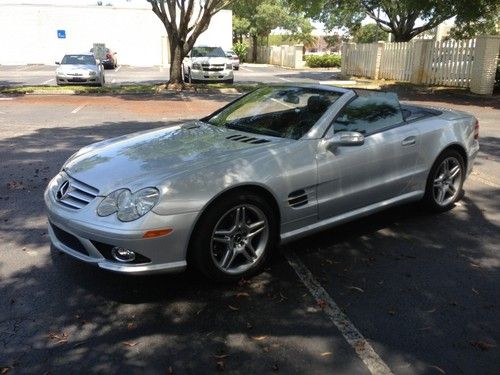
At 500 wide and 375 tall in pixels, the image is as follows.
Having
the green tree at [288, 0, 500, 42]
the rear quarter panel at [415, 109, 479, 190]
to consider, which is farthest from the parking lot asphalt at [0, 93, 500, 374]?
the green tree at [288, 0, 500, 42]

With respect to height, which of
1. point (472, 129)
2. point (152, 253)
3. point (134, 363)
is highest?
point (472, 129)

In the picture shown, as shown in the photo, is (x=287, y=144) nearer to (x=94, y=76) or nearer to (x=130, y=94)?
(x=130, y=94)

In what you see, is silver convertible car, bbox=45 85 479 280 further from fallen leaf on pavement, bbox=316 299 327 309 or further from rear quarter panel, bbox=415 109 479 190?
fallen leaf on pavement, bbox=316 299 327 309

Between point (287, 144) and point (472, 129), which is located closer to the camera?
point (287, 144)

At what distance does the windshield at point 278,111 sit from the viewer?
4.51 meters

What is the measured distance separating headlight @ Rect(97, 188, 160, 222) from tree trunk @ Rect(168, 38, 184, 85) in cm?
1713

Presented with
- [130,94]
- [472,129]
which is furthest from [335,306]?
[130,94]

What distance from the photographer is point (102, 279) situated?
12.7 ft

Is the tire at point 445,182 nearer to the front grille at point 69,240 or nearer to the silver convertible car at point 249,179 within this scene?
the silver convertible car at point 249,179

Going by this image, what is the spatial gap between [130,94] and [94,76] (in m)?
3.05

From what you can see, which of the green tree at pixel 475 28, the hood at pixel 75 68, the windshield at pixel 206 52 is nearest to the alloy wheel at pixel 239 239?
the hood at pixel 75 68

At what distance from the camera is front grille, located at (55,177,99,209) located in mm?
3623

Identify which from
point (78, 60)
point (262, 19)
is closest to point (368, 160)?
point (78, 60)

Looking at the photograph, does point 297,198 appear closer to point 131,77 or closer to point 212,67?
point 212,67
